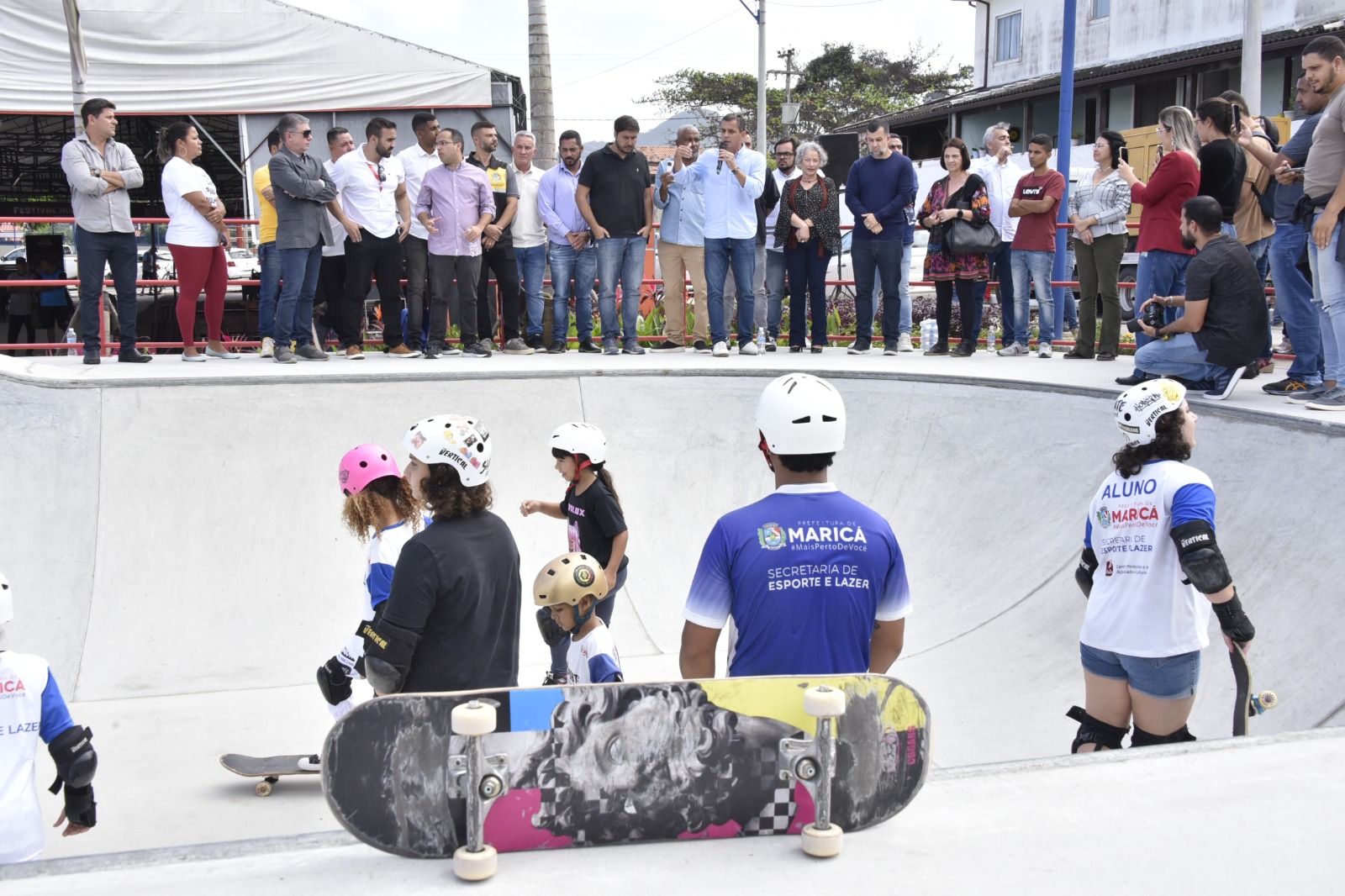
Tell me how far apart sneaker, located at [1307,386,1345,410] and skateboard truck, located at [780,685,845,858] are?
516 centimetres

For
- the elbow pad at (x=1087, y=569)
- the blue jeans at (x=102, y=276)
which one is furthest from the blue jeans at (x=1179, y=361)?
the blue jeans at (x=102, y=276)

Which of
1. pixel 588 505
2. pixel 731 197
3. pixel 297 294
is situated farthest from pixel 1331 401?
pixel 297 294

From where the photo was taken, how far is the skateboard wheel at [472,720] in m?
2.26

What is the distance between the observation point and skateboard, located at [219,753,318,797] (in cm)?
471

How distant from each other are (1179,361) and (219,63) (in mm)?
13987

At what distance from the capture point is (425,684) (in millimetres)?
3279

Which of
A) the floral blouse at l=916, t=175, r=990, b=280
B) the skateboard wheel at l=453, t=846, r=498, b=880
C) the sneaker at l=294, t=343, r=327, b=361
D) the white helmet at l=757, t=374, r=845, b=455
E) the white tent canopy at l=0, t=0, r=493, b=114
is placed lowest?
the skateboard wheel at l=453, t=846, r=498, b=880

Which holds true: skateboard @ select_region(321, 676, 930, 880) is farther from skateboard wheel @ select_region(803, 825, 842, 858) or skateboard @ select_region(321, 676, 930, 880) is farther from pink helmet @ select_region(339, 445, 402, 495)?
pink helmet @ select_region(339, 445, 402, 495)

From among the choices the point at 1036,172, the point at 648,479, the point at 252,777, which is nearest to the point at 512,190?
the point at 648,479

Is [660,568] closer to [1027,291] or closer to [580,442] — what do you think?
[580,442]

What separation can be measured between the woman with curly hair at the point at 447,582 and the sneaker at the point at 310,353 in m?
7.00

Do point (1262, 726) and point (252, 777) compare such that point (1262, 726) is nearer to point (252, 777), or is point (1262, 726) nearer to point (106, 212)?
point (252, 777)

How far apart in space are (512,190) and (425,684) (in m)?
7.89

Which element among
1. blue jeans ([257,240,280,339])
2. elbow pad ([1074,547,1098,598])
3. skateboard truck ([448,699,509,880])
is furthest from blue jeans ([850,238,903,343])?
skateboard truck ([448,699,509,880])
